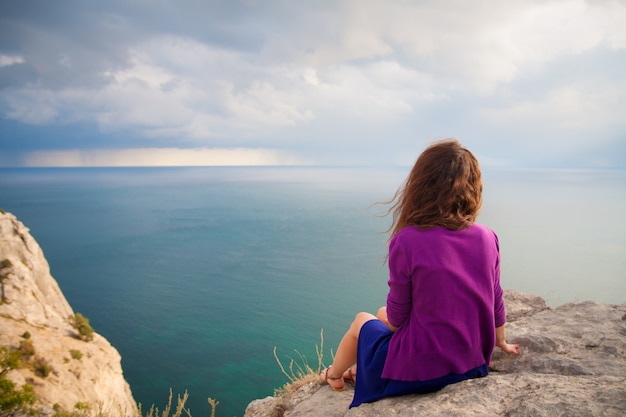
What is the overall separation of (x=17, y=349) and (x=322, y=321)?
34.0m

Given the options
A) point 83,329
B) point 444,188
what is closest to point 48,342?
point 83,329

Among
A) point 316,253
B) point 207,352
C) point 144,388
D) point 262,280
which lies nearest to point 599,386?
point 144,388

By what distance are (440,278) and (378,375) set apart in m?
1.02

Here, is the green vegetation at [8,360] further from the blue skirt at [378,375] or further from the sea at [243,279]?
the sea at [243,279]

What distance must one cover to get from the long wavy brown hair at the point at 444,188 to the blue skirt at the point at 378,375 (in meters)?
0.99

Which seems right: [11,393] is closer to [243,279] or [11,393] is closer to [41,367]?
[41,367]

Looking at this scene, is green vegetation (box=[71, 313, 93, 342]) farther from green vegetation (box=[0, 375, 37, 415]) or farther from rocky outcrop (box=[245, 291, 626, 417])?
rocky outcrop (box=[245, 291, 626, 417])

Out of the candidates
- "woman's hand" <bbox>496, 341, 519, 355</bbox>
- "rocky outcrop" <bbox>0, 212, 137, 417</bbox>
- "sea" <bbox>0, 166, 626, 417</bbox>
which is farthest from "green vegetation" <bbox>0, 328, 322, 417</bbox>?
"sea" <bbox>0, 166, 626, 417</bbox>

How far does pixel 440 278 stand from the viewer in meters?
2.40

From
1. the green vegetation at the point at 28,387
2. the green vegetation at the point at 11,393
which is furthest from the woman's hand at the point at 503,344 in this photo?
the green vegetation at the point at 11,393

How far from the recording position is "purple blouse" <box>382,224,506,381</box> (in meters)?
2.43

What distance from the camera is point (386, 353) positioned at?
2.76 meters

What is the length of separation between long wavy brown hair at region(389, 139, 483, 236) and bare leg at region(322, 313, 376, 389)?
1.13 meters

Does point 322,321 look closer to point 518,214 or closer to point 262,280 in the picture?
point 262,280
